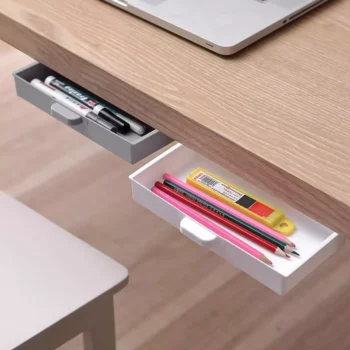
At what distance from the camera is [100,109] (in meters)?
0.81

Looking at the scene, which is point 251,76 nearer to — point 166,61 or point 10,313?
point 166,61

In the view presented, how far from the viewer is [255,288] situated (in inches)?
59.4

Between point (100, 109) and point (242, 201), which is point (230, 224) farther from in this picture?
point (100, 109)

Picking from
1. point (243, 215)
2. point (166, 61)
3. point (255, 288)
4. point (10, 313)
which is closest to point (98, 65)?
point (166, 61)

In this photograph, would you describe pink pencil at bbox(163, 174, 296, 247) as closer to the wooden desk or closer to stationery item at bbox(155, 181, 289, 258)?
stationery item at bbox(155, 181, 289, 258)

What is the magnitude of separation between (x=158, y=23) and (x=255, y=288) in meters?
0.86

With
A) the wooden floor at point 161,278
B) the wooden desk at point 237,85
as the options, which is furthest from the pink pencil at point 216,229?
the wooden floor at point 161,278

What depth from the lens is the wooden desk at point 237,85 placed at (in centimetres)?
62

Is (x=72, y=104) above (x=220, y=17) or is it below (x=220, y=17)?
below

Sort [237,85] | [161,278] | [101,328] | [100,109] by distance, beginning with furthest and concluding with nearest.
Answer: [161,278], [101,328], [100,109], [237,85]

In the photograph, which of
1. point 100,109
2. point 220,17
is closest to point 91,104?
point 100,109

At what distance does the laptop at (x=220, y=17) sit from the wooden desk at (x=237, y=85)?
0.01m

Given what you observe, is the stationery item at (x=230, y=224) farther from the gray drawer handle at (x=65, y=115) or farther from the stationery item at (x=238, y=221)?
the gray drawer handle at (x=65, y=115)

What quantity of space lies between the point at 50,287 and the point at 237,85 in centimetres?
37
